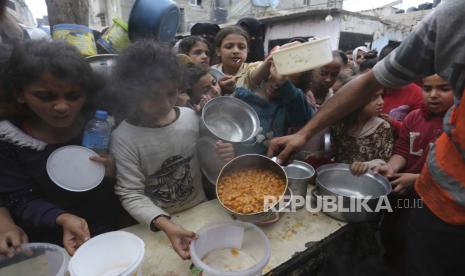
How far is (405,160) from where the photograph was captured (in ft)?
6.97

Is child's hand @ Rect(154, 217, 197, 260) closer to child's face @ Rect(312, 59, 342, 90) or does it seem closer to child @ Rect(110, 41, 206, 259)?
child @ Rect(110, 41, 206, 259)

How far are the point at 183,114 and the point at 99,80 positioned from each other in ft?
1.87

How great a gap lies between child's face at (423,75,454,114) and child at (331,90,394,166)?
330mm

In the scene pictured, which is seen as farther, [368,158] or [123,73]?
[368,158]

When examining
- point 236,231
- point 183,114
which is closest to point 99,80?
point 183,114

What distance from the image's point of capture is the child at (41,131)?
1333 mm

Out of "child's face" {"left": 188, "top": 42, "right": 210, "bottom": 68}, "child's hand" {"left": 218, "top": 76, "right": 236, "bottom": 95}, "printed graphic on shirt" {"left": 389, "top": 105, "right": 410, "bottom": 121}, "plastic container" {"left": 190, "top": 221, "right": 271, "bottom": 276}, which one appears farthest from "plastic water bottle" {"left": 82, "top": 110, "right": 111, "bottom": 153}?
"printed graphic on shirt" {"left": 389, "top": 105, "right": 410, "bottom": 121}

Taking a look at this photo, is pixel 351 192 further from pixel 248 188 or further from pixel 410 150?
pixel 248 188

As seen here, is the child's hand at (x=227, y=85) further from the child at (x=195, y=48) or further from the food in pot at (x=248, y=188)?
the child at (x=195, y=48)

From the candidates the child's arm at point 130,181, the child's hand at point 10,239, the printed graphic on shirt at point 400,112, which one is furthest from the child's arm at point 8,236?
the printed graphic on shirt at point 400,112

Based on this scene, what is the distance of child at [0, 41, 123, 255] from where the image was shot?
52.5 inches

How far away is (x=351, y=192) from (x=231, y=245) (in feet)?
3.34

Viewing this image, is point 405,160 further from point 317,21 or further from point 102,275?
point 317,21

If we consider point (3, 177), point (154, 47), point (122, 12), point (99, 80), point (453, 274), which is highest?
point (122, 12)
